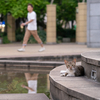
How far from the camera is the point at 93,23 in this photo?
19.3 meters

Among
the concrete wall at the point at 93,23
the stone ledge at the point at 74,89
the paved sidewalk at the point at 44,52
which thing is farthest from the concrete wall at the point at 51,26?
the stone ledge at the point at 74,89

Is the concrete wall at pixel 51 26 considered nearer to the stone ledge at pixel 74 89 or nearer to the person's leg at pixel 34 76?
the person's leg at pixel 34 76

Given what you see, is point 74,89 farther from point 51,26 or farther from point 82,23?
point 82,23

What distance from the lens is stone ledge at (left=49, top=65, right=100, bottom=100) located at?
4.45m

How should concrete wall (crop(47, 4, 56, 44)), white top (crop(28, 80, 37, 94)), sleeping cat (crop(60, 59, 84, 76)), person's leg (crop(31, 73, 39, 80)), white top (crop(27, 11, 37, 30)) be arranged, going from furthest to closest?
A: concrete wall (crop(47, 4, 56, 44)), white top (crop(27, 11, 37, 30)), person's leg (crop(31, 73, 39, 80)), white top (crop(28, 80, 37, 94)), sleeping cat (crop(60, 59, 84, 76))

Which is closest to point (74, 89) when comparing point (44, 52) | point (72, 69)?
point (72, 69)

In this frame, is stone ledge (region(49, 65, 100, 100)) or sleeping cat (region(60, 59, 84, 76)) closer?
stone ledge (region(49, 65, 100, 100))

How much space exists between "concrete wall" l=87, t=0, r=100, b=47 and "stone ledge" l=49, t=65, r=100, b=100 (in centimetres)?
1340

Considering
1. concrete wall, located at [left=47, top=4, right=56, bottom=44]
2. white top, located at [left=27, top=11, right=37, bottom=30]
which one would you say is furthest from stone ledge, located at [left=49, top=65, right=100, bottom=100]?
concrete wall, located at [left=47, top=4, right=56, bottom=44]

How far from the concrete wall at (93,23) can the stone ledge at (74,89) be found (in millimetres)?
13395

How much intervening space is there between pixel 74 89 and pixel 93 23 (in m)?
14.9

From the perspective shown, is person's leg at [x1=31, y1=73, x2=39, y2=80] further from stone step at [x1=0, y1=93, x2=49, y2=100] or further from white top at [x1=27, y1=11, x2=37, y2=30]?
white top at [x1=27, y1=11, x2=37, y2=30]

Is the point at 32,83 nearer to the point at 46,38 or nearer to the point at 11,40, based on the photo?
the point at 46,38

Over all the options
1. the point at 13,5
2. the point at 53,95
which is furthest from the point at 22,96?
the point at 13,5
